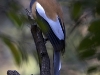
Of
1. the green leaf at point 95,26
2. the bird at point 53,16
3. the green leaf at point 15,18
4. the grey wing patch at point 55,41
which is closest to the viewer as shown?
the green leaf at point 15,18

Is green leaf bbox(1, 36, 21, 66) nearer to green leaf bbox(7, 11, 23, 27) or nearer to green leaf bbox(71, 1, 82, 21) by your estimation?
green leaf bbox(7, 11, 23, 27)

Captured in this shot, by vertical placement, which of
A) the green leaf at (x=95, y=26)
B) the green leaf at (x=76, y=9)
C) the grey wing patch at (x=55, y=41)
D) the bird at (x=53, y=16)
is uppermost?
the bird at (x=53, y=16)

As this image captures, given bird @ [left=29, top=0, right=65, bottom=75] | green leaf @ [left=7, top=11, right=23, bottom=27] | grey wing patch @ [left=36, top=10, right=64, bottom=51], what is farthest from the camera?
bird @ [left=29, top=0, right=65, bottom=75]

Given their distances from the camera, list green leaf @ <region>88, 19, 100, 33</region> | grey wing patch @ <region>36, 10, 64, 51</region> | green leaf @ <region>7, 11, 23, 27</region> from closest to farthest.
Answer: green leaf @ <region>7, 11, 23, 27</region>
green leaf @ <region>88, 19, 100, 33</region>
grey wing patch @ <region>36, 10, 64, 51</region>

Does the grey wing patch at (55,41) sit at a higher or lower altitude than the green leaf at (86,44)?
higher

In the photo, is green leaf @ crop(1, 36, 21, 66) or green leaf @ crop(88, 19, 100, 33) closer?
green leaf @ crop(1, 36, 21, 66)

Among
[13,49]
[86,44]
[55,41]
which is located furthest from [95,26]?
[55,41]

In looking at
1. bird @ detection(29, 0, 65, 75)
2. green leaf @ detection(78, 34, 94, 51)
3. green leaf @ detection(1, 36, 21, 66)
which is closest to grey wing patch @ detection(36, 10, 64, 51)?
bird @ detection(29, 0, 65, 75)

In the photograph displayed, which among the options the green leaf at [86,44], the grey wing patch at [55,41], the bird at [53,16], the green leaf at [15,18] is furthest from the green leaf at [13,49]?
the bird at [53,16]

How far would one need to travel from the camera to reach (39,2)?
227 cm

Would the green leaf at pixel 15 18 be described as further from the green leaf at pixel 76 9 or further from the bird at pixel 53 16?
the bird at pixel 53 16

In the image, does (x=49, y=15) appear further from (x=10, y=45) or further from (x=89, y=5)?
(x=10, y=45)

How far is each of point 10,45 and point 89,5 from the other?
1.27ft

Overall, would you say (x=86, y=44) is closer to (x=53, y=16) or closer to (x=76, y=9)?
(x=76, y=9)
